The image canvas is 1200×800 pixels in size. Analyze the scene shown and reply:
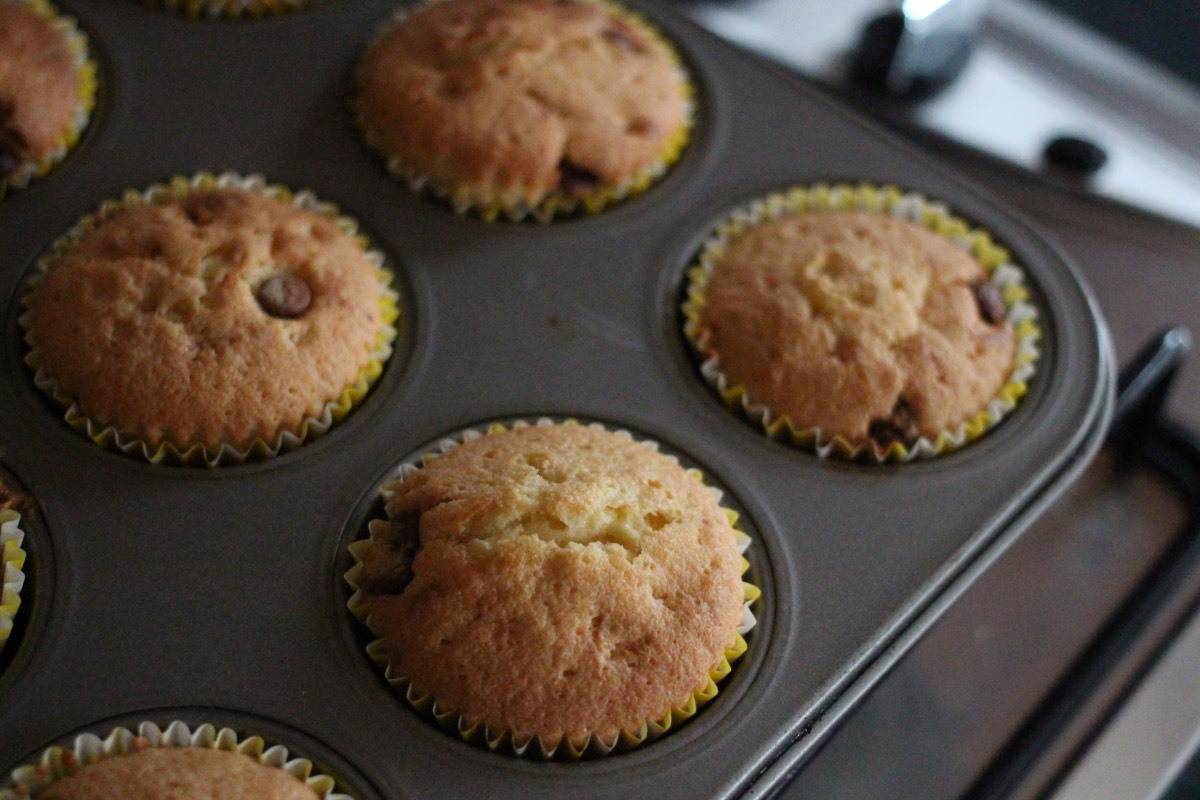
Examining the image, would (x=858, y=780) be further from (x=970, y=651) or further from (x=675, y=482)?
(x=675, y=482)

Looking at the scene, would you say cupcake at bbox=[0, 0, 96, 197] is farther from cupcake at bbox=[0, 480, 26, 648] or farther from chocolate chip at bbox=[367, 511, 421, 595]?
chocolate chip at bbox=[367, 511, 421, 595]

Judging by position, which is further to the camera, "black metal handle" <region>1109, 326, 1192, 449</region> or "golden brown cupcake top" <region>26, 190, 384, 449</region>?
"black metal handle" <region>1109, 326, 1192, 449</region>

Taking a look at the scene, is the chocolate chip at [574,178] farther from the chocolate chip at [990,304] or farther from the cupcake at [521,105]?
the chocolate chip at [990,304]

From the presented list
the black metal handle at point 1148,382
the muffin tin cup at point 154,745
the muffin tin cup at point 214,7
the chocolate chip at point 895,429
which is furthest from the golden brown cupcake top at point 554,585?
the muffin tin cup at point 214,7

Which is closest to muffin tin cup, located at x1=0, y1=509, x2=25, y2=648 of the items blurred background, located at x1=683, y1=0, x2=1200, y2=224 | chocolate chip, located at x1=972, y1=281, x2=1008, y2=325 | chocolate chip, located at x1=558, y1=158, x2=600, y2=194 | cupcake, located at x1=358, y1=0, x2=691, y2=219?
cupcake, located at x1=358, y1=0, x2=691, y2=219

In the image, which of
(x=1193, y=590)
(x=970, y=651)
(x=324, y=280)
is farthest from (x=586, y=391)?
(x=1193, y=590)
